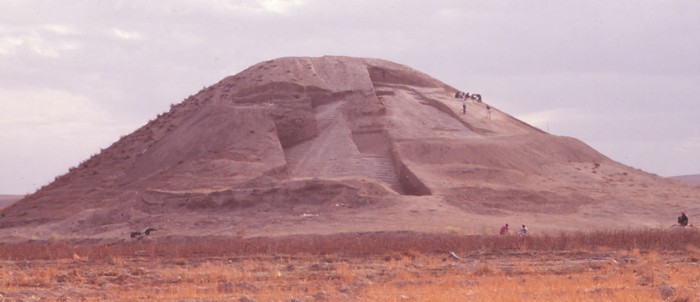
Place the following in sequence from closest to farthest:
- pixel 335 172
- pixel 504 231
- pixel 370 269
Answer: pixel 370 269
pixel 504 231
pixel 335 172

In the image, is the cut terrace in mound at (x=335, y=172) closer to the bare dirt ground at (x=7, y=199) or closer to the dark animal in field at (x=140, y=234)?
the dark animal in field at (x=140, y=234)

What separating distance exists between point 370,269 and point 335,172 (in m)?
22.5

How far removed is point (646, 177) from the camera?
50.6 m

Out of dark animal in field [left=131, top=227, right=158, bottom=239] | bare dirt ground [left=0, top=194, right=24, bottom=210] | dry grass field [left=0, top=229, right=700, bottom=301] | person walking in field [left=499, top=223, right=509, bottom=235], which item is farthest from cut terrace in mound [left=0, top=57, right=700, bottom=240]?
bare dirt ground [left=0, top=194, right=24, bottom=210]

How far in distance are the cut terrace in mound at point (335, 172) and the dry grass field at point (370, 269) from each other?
16.6 ft

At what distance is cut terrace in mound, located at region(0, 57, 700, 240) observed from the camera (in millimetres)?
40312

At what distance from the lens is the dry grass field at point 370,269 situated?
18266 millimetres

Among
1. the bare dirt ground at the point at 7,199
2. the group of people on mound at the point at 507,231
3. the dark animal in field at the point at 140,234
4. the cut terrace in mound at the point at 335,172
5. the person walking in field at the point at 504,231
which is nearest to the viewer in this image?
the group of people on mound at the point at 507,231

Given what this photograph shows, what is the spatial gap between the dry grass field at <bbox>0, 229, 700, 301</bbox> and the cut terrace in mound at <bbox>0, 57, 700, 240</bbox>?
505 centimetres

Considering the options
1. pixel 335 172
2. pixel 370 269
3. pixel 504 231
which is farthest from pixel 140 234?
pixel 370 269

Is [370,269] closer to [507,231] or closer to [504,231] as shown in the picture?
[504,231]

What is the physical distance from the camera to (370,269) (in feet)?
77.9

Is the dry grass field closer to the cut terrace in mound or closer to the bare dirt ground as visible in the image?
the cut terrace in mound

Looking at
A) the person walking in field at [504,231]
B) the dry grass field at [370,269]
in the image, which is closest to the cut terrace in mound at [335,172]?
the person walking in field at [504,231]
